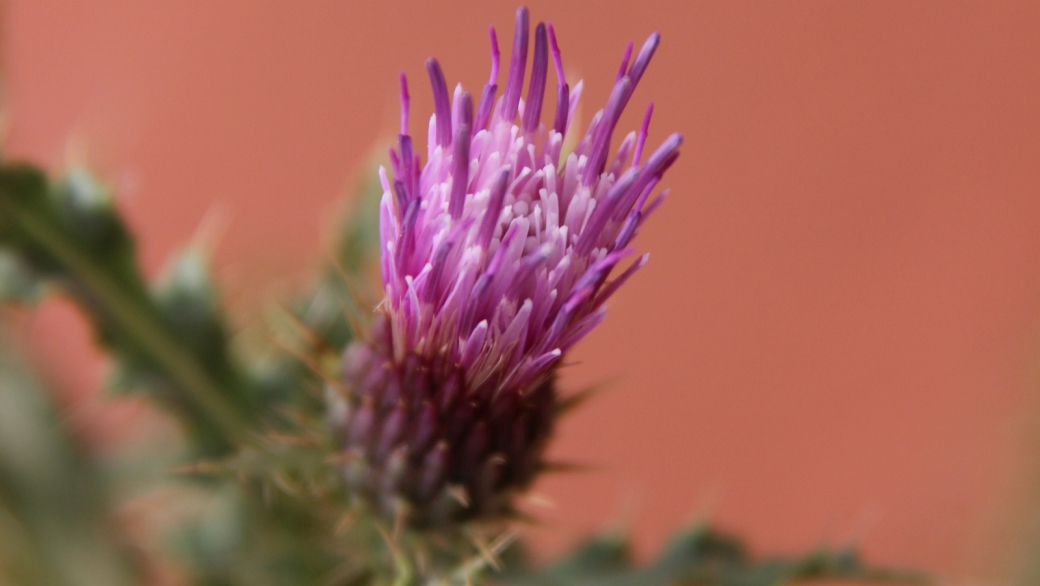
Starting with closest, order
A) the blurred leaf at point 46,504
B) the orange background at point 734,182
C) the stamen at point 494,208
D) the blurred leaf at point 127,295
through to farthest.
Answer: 1. the stamen at point 494,208
2. the blurred leaf at point 127,295
3. the blurred leaf at point 46,504
4. the orange background at point 734,182

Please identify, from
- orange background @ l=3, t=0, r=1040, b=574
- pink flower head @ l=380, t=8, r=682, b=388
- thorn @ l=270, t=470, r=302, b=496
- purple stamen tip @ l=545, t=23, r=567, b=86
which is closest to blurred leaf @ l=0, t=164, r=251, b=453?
thorn @ l=270, t=470, r=302, b=496

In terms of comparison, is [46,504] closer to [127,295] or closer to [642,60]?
[127,295]

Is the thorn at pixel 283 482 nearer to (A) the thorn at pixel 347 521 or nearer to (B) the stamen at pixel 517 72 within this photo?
(A) the thorn at pixel 347 521

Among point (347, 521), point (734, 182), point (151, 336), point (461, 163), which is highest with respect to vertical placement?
point (734, 182)

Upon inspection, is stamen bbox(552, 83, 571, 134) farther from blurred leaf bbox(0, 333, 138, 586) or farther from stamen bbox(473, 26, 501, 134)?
blurred leaf bbox(0, 333, 138, 586)

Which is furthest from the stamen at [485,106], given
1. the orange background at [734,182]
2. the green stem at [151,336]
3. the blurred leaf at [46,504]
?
the orange background at [734,182]

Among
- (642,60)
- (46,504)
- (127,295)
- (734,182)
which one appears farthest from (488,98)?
(734,182)

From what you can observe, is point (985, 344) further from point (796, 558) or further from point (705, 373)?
point (796, 558)
